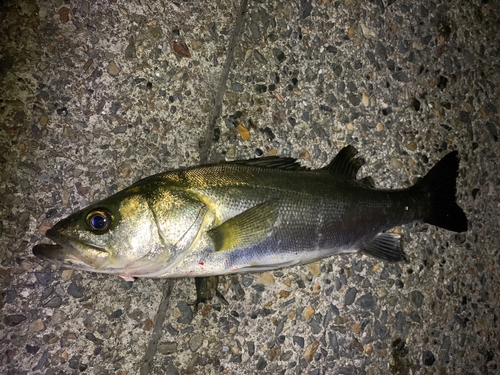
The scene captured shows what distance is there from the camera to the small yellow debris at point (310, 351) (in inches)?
91.0

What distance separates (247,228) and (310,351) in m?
1.18

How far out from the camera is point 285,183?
1876 mm

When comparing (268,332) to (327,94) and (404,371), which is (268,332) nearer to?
(404,371)

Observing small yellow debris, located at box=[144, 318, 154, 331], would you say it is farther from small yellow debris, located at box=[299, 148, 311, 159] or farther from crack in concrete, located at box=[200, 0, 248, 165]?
small yellow debris, located at box=[299, 148, 311, 159]

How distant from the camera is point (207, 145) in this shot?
2.27 metres

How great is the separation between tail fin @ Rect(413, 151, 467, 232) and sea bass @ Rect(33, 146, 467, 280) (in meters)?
0.28

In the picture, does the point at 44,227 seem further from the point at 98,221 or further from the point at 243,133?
the point at 243,133

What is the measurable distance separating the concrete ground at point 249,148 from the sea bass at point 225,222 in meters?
0.43

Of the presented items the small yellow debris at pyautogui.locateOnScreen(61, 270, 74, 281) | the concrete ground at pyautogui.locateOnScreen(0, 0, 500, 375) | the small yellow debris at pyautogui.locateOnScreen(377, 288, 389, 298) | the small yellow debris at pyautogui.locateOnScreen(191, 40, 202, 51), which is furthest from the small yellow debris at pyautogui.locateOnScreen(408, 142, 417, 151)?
the small yellow debris at pyautogui.locateOnScreen(61, 270, 74, 281)

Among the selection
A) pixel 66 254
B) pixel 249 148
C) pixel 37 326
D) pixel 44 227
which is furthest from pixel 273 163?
pixel 37 326

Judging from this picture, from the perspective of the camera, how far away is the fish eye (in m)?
1.64

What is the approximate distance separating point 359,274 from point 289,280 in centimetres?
56

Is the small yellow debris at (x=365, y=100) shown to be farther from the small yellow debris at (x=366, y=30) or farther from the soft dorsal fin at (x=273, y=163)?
the soft dorsal fin at (x=273, y=163)

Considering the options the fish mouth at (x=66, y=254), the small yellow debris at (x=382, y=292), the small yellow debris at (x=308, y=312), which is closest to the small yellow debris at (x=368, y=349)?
the small yellow debris at (x=382, y=292)
